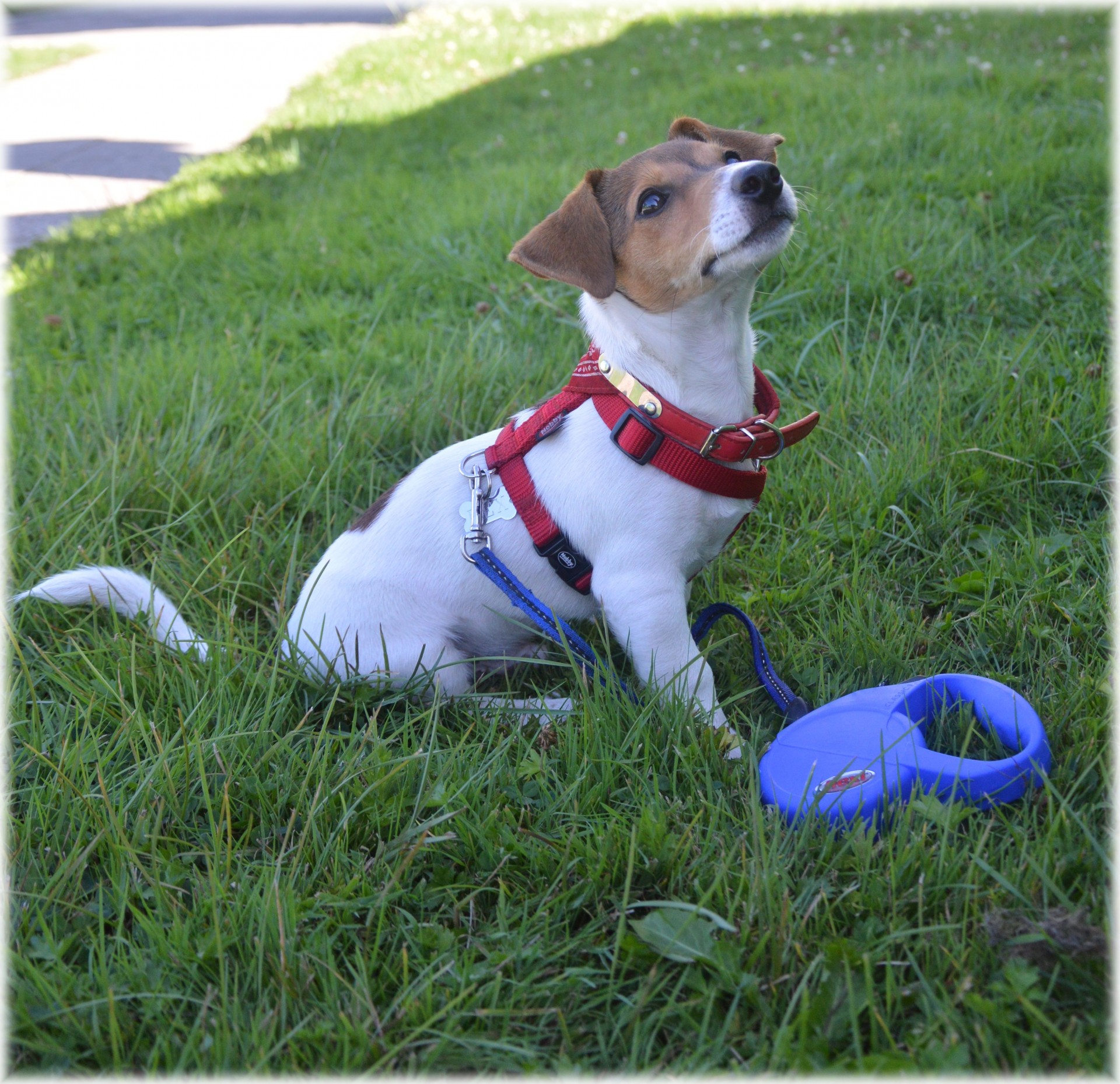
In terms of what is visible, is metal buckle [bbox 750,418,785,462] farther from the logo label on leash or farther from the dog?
the logo label on leash

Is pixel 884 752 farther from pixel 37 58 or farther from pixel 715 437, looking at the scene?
pixel 37 58

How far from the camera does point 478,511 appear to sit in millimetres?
2365

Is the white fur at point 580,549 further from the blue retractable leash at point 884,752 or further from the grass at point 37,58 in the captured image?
the grass at point 37,58

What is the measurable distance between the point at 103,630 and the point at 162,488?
28.1 inches

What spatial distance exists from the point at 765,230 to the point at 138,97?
33.9 feet

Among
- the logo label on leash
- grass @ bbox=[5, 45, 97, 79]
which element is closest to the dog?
the logo label on leash

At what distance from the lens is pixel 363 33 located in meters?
13.7

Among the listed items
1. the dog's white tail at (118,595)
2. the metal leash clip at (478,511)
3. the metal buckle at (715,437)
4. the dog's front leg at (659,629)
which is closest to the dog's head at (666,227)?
the metal buckle at (715,437)

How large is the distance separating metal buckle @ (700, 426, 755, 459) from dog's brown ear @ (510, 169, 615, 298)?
0.44 metres

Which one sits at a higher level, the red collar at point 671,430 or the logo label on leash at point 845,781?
the red collar at point 671,430

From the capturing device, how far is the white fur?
86.7 inches

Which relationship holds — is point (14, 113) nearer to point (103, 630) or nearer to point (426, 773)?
point (103, 630)

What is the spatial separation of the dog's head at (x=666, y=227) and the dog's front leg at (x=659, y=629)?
0.67 m

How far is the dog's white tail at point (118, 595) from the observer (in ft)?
8.13
